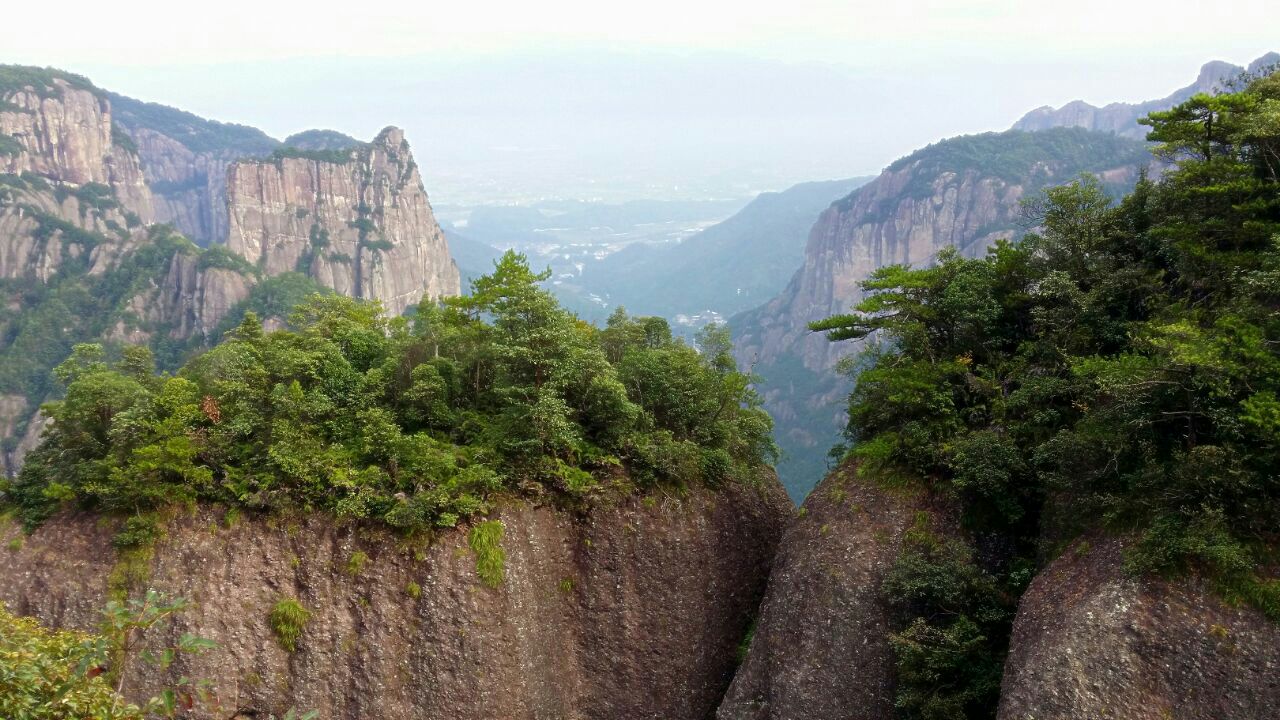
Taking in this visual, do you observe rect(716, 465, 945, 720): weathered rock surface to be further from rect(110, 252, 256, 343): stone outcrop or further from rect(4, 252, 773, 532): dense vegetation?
rect(110, 252, 256, 343): stone outcrop

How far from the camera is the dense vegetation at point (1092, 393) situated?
1370 centimetres

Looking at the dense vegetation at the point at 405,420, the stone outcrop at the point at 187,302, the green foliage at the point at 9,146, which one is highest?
the green foliage at the point at 9,146

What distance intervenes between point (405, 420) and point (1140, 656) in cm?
1888

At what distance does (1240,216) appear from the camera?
17.8m

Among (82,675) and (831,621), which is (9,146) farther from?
(82,675)

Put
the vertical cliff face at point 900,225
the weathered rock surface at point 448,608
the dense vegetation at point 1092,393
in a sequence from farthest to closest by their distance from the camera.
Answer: the vertical cliff face at point 900,225 < the weathered rock surface at point 448,608 < the dense vegetation at point 1092,393

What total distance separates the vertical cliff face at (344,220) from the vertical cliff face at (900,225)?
83.1 m

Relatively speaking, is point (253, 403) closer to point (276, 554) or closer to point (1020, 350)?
point (276, 554)

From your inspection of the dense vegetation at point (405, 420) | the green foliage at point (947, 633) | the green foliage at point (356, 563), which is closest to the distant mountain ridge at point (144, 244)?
the dense vegetation at point (405, 420)

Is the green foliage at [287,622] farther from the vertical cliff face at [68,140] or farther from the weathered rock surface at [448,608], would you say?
the vertical cliff face at [68,140]

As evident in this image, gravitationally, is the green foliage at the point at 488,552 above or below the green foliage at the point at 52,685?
below

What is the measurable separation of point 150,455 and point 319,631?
627 centimetres

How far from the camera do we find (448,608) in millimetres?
19469

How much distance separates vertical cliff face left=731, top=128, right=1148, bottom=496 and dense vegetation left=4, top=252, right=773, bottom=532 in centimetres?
11821
